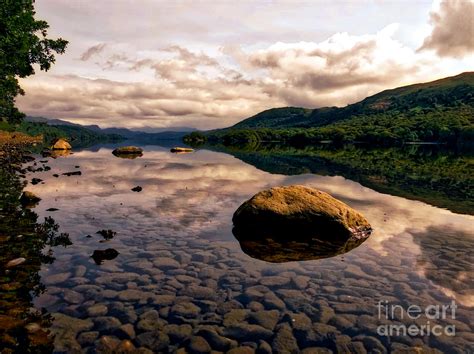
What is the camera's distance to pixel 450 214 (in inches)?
1049

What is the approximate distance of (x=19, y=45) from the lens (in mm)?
30375

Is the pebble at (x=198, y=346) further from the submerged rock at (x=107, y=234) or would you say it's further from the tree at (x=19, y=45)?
the tree at (x=19, y=45)

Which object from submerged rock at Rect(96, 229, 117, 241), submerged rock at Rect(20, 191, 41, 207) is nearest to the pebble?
submerged rock at Rect(96, 229, 117, 241)

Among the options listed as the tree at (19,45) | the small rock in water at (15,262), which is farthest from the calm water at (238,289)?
the tree at (19,45)

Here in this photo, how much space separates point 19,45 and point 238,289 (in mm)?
29016

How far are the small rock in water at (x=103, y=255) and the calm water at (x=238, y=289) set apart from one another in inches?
15.3

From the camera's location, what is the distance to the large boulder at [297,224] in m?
18.3

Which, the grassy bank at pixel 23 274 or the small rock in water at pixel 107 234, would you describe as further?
the small rock in water at pixel 107 234

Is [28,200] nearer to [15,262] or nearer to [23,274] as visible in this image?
[15,262]

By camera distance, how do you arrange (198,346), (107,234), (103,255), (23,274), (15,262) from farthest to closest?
(107,234) → (103,255) → (15,262) → (23,274) → (198,346)

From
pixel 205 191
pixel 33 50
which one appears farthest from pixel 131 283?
pixel 33 50

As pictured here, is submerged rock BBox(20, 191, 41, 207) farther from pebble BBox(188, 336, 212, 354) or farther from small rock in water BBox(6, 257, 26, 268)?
pebble BBox(188, 336, 212, 354)

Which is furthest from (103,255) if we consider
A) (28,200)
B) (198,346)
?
(28,200)

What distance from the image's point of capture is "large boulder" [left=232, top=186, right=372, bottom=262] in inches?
720
